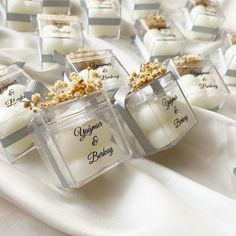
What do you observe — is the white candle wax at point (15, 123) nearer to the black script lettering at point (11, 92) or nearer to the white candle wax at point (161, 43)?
the black script lettering at point (11, 92)

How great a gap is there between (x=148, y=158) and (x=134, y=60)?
325 millimetres

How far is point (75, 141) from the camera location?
1.65ft

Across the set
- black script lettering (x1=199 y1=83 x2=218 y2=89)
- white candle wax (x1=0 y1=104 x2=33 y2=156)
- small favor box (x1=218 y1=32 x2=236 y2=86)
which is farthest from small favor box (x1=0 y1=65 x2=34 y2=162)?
small favor box (x1=218 y1=32 x2=236 y2=86)

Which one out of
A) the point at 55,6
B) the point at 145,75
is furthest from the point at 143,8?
the point at 145,75

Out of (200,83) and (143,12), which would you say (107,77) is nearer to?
(200,83)

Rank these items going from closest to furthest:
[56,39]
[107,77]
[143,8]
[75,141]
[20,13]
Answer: [75,141] < [107,77] < [56,39] < [20,13] < [143,8]

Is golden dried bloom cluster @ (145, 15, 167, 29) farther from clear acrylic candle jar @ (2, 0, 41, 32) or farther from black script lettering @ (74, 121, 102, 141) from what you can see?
black script lettering @ (74, 121, 102, 141)

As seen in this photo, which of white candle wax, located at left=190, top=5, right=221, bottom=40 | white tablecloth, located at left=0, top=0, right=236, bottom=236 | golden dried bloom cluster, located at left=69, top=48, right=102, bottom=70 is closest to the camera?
white tablecloth, located at left=0, top=0, right=236, bottom=236

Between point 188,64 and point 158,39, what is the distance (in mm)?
145

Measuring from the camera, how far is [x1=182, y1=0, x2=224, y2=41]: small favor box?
97 centimetres

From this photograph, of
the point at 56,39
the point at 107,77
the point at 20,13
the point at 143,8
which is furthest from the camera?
the point at 143,8

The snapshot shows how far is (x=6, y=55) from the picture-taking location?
0.77 metres

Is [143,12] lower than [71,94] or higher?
lower

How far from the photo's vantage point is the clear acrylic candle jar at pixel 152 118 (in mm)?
573
